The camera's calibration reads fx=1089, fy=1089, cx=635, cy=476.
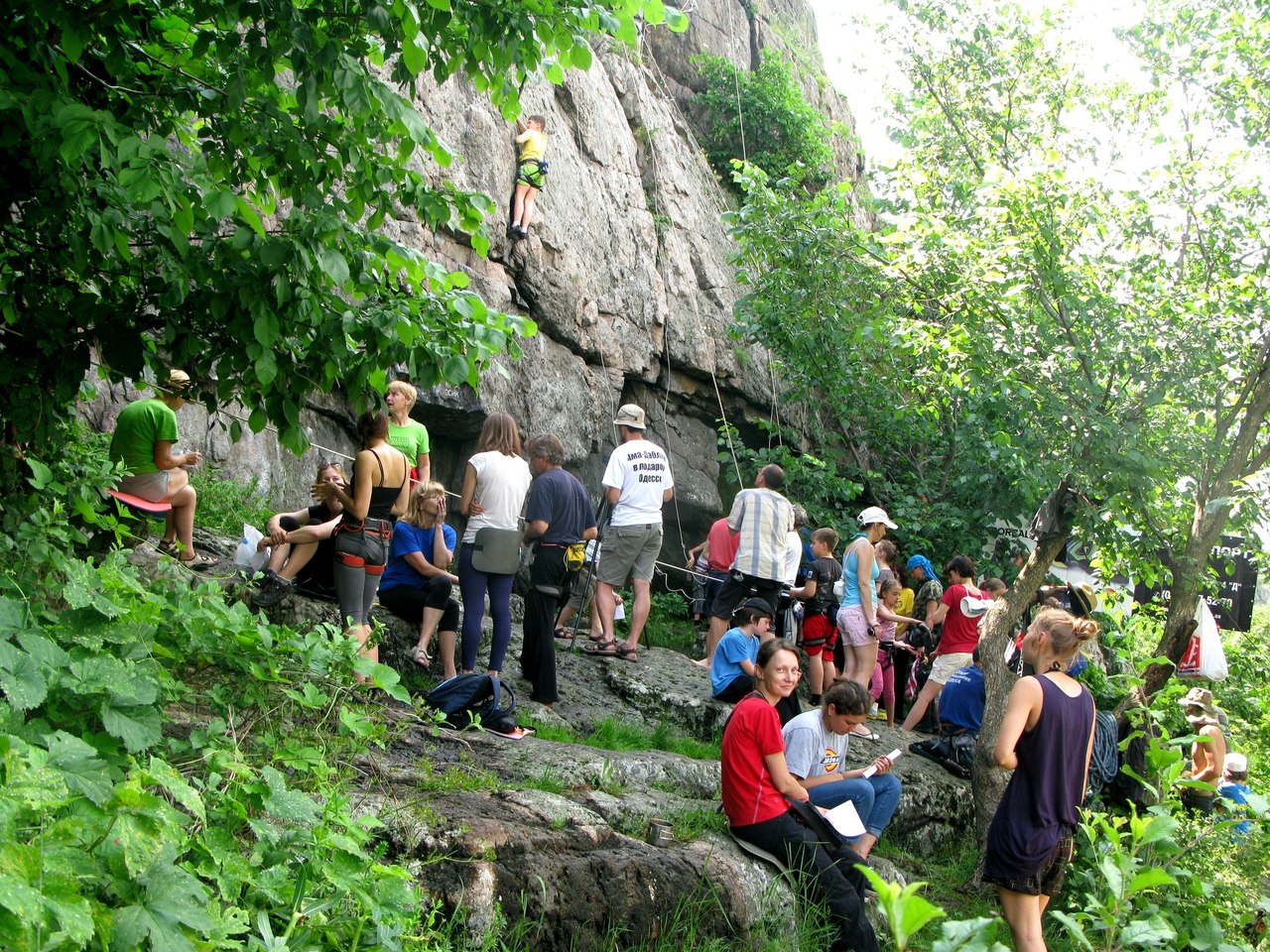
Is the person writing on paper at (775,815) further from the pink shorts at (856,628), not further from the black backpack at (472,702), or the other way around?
the pink shorts at (856,628)

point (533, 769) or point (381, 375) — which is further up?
point (381, 375)

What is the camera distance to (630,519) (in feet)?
28.6

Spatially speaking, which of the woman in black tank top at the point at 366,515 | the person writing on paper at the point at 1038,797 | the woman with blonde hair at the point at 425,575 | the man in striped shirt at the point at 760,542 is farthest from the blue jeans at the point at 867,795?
the woman in black tank top at the point at 366,515

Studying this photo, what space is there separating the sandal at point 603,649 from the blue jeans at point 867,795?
2.91 metres

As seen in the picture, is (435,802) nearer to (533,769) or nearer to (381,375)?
(533,769)

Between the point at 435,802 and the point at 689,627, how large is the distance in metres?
7.82

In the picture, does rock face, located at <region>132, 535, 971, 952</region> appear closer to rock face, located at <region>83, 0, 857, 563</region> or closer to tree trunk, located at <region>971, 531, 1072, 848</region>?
tree trunk, located at <region>971, 531, 1072, 848</region>

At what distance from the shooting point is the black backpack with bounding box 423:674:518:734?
6059mm

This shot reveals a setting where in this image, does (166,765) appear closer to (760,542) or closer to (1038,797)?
(1038,797)

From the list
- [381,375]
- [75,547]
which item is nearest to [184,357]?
[381,375]

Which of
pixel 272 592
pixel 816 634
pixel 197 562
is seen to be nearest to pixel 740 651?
pixel 816 634

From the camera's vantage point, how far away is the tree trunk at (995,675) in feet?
25.3

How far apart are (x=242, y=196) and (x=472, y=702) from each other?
299 centimetres

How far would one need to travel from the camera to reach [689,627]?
12375mm
